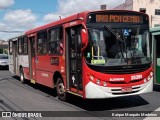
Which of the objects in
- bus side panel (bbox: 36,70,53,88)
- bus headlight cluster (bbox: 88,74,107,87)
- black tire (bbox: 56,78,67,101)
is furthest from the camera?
bus side panel (bbox: 36,70,53,88)

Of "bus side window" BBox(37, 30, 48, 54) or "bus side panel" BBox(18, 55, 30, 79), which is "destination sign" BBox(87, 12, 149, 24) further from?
"bus side panel" BBox(18, 55, 30, 79)


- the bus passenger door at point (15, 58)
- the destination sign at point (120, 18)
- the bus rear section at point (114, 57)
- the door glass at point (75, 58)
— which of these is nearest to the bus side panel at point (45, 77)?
the door glass at point (75, 58)

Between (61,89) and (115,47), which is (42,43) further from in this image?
(115,47)

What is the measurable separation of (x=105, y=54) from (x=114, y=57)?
29 centimetres

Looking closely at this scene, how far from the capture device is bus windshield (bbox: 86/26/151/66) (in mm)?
8812

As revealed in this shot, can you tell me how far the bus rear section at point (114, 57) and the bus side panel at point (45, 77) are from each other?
348 cm

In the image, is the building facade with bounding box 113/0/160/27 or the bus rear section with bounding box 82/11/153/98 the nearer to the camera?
the bus rear section with bounding box 82/11/153/98

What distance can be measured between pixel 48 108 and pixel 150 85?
3189 mm

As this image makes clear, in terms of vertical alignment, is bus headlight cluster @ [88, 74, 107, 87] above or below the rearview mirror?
below

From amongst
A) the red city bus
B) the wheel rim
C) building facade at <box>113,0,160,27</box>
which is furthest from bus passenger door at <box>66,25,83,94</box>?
building facade at <box>113,0,160,27</box>

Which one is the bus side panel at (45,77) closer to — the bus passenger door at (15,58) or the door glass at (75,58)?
the door glass at (75,58)

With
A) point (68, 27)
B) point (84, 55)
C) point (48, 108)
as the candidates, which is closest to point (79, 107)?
point (48, 108)

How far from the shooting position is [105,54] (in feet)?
29.0

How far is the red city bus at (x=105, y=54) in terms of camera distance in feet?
28.8
